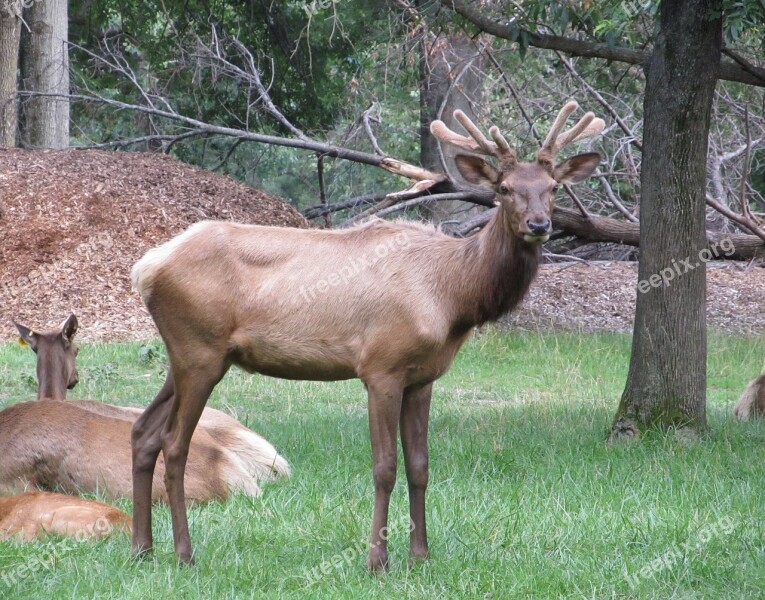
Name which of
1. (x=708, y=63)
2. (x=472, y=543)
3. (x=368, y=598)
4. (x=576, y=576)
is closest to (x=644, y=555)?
(x=576, y=576)

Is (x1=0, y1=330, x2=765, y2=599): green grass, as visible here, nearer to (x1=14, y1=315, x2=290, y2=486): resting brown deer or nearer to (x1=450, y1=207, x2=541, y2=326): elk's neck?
(x1=14, y1=315, x2=290, y2=486): resting brown deer

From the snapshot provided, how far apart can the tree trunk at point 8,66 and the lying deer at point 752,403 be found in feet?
39.8

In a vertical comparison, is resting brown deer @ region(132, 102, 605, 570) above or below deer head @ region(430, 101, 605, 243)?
below

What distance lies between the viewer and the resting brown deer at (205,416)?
7.04 meters

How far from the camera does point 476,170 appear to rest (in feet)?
18.9

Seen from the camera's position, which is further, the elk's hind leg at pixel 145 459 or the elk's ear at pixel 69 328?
the elk's ear at pixel 69 328

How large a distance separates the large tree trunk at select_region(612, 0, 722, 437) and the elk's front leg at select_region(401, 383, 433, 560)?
3.10m

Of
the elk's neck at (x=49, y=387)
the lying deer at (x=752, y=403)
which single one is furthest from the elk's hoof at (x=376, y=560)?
the lying deer at (x=752, y=403)

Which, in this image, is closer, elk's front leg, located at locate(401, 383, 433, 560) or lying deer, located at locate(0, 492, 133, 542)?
elk's front leg, located at locate(401, 383, 433, 560)

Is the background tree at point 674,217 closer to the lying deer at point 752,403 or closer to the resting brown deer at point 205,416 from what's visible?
the lying deer at point 752,403

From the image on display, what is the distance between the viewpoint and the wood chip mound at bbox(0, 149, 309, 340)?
13875 mm

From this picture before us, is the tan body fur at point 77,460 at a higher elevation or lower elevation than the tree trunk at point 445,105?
lower

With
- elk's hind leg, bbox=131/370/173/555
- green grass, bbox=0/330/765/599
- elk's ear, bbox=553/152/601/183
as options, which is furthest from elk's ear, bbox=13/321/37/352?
elk's ear, bbox=553/152/601/183

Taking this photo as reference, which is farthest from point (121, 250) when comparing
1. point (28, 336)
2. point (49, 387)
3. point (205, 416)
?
point (205, 416)
